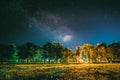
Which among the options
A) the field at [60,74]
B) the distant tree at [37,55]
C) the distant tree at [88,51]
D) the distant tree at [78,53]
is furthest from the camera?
the distant tree at [78,53]

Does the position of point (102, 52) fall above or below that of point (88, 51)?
below

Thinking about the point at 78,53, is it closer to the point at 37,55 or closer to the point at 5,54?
the point at 37,55

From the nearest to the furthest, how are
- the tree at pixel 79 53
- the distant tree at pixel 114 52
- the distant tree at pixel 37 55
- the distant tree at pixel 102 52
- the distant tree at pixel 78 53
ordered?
the distant tree at pixel 37 55 → the distant tree at pixel 114 52 → the distant tree at pixel 102 52 → the distant tree at pixel 78 53 → the tree at pixel 79 53

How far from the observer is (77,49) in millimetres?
178625

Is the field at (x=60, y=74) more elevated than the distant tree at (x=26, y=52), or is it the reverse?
the distant tree at (x=26, y=52)

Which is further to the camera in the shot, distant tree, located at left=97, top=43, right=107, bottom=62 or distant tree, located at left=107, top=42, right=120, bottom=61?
distant tree, located at left=97, top=43, right=107, bottom=62

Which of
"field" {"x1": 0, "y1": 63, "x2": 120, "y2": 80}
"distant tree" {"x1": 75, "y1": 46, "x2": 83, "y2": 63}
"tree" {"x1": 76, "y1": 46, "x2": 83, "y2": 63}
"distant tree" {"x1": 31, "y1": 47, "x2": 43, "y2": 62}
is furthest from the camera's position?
"tree" {"x1": 76, "y1": 46, "x2": 83, "y2": 63}

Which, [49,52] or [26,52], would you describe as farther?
[49,52]

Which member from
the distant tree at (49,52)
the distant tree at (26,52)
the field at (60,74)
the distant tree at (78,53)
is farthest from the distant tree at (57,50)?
the field at (60,74)

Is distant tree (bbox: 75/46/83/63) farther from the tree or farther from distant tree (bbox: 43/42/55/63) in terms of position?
distant tree (bbox: 43/42/55/63)

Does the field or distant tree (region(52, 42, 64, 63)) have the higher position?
distant tree (region(52, 42, 64, 63))

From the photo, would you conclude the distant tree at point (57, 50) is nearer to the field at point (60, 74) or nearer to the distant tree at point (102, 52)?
the distant tree at point (102, 52)

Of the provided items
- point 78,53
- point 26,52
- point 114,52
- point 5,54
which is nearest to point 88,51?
point 78,53

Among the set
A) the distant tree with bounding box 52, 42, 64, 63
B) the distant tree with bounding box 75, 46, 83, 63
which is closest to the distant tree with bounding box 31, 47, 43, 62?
the distant tree with bounding box 52, 42, 64, 63
